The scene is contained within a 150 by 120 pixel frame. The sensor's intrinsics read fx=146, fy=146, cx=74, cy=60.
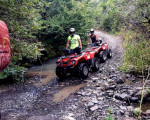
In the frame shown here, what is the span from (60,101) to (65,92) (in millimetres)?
747

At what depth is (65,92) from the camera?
520cm

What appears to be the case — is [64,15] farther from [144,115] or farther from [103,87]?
[144,115]

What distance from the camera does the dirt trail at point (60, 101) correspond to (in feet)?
11.8

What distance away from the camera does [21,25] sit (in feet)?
19.7

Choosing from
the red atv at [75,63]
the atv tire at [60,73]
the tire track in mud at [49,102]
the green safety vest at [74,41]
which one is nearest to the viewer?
the tire track in mud at [49,102]

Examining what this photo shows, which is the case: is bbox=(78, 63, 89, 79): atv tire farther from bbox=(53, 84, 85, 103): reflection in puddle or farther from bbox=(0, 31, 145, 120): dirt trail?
bbox=(53, 84, 85, 103): reflection in puddle

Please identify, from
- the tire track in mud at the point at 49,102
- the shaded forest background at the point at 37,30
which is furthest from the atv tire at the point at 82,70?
the shaded forest background at the point at 37,30

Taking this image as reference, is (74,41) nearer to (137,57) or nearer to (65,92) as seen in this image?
(65,92)

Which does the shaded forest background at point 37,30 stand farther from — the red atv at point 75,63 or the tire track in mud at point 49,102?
the tire track in mud at point 49,102

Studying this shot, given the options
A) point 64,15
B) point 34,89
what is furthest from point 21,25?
point 64,15

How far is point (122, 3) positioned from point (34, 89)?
25.4 feet

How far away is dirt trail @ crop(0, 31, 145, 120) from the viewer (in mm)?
3588

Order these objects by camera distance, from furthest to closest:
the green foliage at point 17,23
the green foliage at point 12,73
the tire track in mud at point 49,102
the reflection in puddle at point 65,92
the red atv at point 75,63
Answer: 1. the green foliage at point 12,73
2. the red atv at point 75,63
3. the green foliage at point 17,23
4. the reflection in puddle at point 65,92
5. the tire track in mud at point 49,102

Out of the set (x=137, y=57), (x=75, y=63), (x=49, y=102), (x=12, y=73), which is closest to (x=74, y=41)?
(x=75, y=63)
